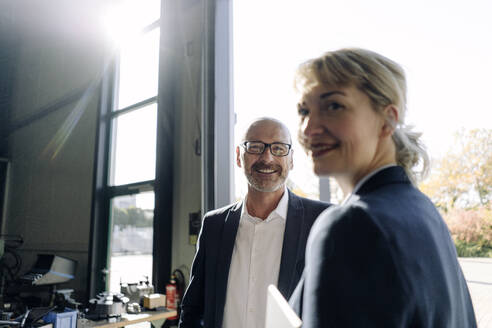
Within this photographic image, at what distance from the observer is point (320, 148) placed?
59 cm

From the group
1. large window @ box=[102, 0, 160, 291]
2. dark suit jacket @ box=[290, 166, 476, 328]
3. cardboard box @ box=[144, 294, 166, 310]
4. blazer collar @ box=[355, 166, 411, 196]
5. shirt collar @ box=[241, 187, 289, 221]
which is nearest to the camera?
dark suit jacket @ box=[290, 166, 476, 328]

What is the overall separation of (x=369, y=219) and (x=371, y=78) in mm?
261

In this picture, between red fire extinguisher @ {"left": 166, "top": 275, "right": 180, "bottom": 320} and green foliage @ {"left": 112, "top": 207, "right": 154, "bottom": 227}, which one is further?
green foliage @ {"left": 112, "top": 207, "right": 154, "bottom": 227}

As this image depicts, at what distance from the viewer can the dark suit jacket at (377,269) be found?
42 cm

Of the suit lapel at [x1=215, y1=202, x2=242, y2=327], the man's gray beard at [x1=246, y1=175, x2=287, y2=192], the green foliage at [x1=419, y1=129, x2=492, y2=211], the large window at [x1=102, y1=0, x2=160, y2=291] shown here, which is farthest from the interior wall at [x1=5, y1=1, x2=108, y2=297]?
the green foliage at [x1=419, y1=129, x2=492, y2=211]

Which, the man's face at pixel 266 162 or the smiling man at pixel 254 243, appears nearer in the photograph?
the smiling man at pixel 254 243

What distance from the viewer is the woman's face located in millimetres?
575

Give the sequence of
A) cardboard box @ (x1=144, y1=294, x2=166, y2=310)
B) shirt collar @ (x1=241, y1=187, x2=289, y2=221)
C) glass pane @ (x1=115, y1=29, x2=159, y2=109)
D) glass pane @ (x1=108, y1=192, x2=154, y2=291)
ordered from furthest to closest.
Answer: glass pane @ (x1=115, y1=29, x2=159, y2=109), glass pane @ (x1=108, y1=192, x2=154, y2=291), cardboard box @ (x1=144, y1=294, x2=166, y2=310), shirt collar @ (x1=241, y1=187, x2=289, y2=221)

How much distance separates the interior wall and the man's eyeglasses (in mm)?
3332

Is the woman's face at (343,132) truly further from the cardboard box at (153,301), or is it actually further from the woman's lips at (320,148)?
the cardboard box at (153,301)

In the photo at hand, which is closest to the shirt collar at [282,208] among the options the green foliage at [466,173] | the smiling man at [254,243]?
the smiling man at [254,243]

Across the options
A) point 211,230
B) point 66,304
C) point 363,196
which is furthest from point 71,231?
point 363,196

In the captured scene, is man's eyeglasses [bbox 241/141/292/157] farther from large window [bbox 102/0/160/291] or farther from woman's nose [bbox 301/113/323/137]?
large window [bbox 102/0/160/291]

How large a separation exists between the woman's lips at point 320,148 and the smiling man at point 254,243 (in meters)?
1.05
